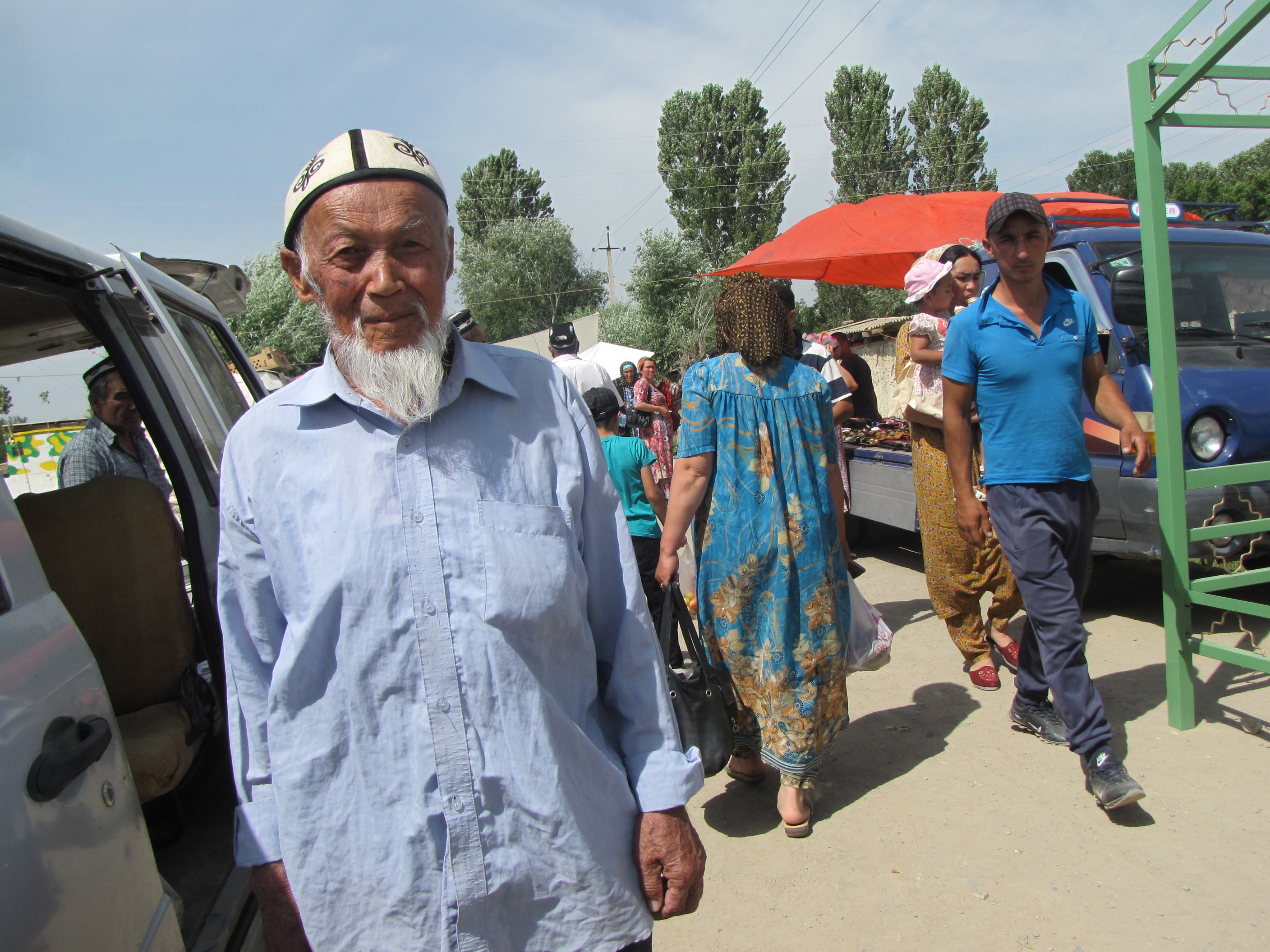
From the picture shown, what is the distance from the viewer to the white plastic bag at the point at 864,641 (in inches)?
133

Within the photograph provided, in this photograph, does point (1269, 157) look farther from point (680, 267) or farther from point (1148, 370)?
point (1148, 370)

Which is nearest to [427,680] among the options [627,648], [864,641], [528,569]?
[528,569]

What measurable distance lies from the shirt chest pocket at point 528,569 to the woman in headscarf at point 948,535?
3.22 meters

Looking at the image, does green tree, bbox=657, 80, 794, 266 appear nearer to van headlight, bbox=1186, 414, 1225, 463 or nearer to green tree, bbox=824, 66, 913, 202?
green tree, bbox=824, 66, 913, 202

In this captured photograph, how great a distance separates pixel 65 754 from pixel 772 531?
2.28 meters

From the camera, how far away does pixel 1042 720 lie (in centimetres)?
363

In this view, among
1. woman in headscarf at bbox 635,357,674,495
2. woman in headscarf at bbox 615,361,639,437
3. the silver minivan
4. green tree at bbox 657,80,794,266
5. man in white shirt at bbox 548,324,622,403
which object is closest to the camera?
the silver minivan

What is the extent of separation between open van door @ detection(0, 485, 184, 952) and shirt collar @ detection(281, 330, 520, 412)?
1.89 ft

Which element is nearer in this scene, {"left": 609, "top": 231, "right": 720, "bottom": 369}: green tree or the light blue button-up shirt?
the light blue button-up shirt

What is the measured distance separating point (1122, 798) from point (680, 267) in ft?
115

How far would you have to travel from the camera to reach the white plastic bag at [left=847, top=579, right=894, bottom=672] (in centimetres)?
338

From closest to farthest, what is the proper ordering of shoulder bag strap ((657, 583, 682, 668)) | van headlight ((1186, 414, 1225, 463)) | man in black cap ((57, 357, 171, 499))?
shoulder bag strap ((657, 583, 682, 668))
man in black cap ((57, 357, 171, 499))
van headlight ((1186, 414, 1225, 463))

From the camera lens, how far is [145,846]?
161cm

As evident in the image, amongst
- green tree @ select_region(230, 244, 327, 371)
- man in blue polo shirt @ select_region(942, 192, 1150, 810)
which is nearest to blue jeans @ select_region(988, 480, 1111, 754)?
man in blue polo shirt @ select_region(942, 192, 1150, 810)
